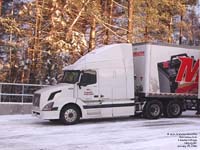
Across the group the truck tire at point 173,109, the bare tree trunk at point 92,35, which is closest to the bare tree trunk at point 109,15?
the bare tree trunk at point 92,35

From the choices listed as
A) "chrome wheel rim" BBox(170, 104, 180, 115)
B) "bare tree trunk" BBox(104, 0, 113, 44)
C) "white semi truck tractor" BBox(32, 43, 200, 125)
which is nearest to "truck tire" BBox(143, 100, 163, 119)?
"white semi truck tractor" BBox(32, 43, 200, 125)

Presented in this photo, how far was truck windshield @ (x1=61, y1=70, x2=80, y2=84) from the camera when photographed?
16.3m

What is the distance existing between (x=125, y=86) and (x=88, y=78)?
5.69 ft

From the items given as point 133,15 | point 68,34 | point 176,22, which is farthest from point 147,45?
point 176,22

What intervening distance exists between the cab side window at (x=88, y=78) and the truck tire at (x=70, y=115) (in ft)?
3.49

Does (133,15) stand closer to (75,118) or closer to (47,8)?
(47,8)

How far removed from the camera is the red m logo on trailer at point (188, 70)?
18953mm

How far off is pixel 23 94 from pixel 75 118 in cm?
492

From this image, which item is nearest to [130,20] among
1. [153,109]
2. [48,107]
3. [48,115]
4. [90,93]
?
[153,109]

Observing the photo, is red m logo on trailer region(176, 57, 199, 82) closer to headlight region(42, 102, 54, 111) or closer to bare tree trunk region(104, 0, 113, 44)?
headlight region(42, 102, 54, 111)

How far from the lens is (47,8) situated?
24.9m

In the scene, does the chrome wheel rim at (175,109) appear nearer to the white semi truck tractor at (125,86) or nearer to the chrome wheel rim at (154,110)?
the white semi truck tractor at (125,86)

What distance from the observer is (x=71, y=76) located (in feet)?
54.3

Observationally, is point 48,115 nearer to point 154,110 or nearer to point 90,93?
point 90,93
